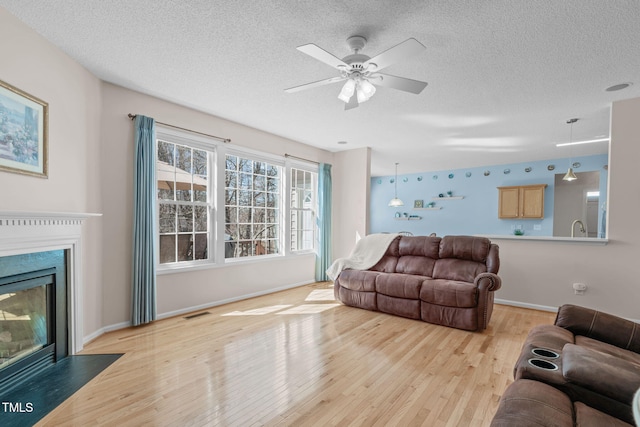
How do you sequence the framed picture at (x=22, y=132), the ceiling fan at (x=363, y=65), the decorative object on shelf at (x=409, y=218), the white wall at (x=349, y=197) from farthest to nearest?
the decorative object on shelf at (x=409, y=218), the white wall at (x=349, y=197), the framed picture at (x=22, y=132), the ceiling fan at (x=363, y=65)

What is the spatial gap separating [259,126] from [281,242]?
207cm

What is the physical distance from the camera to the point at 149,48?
8.44ft

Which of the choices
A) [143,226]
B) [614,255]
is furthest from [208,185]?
[614,255]

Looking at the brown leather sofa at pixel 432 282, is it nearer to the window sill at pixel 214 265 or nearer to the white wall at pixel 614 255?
the white wall at pixel 614 255

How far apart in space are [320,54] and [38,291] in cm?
300

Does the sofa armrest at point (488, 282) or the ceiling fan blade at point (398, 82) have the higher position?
the ceiling fan blade at point (398, 82)

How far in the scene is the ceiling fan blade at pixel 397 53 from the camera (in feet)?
6.30

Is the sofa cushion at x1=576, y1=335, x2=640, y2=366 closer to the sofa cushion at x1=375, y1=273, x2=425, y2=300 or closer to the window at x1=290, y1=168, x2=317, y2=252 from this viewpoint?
the sofa cushion at x1=375, y1=273, x2=425, y2=300

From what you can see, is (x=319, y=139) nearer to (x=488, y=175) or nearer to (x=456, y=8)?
(x=456, y=8)

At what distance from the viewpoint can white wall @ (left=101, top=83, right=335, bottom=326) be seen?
330cm

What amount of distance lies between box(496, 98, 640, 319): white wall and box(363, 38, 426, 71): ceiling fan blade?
335cm

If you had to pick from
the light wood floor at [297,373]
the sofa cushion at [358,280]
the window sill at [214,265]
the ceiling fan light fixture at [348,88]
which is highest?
the ceiling fan light fixture at [348,88]

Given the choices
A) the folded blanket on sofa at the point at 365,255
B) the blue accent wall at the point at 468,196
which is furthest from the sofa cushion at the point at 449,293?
the blue accent wall at the point at 468,196

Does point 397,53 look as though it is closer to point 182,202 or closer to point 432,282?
point 432,282
